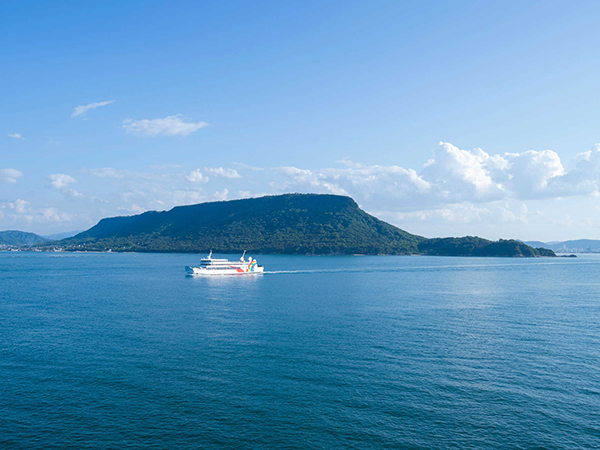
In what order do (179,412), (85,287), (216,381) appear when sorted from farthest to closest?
(85,287)
(216,381)
(179,412)

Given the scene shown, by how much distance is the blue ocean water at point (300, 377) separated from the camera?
28719 mm

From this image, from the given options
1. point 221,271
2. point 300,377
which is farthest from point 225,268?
point 300,377

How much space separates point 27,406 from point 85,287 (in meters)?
84.1

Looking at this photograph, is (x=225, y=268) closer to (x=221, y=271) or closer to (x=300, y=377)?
(x=221, y=271)

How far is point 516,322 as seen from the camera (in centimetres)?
6322

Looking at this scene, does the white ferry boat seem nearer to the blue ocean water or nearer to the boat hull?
the boat hull

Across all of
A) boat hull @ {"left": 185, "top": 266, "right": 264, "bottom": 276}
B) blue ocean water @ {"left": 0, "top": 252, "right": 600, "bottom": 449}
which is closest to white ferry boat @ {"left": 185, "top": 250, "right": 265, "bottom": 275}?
boat hull @ {"left": 185, "top": 266, "right": 264, "bottom": 276}

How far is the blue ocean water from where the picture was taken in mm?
28719

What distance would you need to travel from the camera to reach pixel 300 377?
3853 cm

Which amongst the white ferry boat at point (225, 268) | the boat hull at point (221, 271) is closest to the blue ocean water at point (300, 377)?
the boat hull at point (221, 271)

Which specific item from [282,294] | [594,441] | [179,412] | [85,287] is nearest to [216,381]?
[179,412]

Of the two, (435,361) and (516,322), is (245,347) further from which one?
(516,322)

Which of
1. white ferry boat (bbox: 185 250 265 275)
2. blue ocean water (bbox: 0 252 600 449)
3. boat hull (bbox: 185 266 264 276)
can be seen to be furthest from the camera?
white ferry boat (bbox: 185 250 265 275)

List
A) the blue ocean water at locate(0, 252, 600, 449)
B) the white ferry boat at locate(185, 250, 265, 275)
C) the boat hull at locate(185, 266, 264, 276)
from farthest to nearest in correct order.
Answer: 1. the white ferry boat at locate(185, 250, 265, 275)
2. the boat hull at locate(185, 266, 264, 276)
3. the blue ocean water at locate(0, 252, 600, 449)
